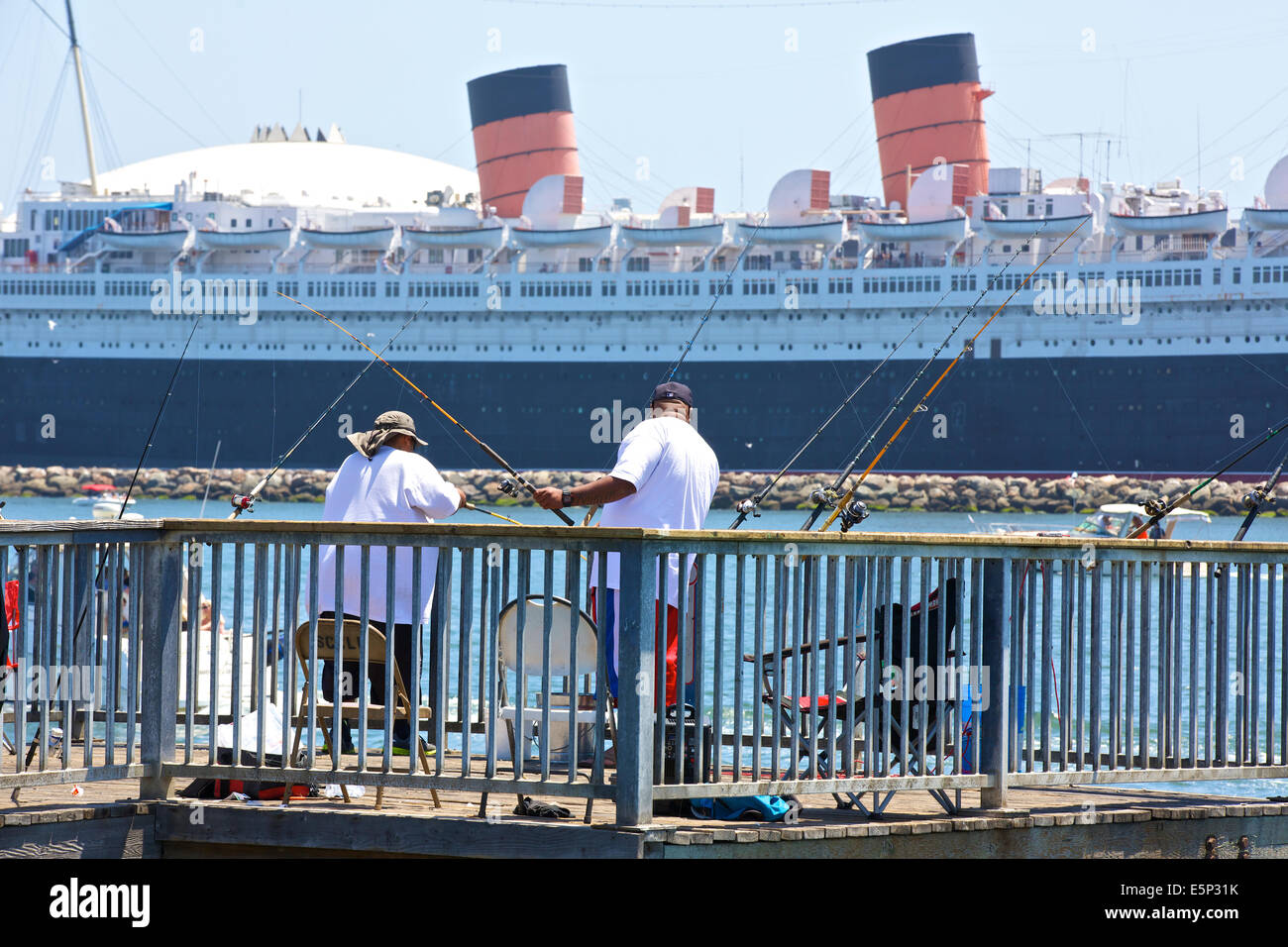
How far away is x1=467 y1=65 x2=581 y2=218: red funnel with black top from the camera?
64.1 m

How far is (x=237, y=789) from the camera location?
4840mm

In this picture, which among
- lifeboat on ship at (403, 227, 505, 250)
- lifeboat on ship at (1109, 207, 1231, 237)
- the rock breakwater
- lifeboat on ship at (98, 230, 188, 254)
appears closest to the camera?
the rock breakwater

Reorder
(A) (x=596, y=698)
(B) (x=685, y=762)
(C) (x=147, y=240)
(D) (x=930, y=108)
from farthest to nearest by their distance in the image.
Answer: (C) (x=147, y=240)
(D) (x=930, y=108)
(B) (x=685, y=762)
(A) (x=596, y=698)

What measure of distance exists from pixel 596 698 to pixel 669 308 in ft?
182

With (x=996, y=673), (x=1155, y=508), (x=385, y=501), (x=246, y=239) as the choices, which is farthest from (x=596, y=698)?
(x=246, y=239)

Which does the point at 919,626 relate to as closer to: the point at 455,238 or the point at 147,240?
the point at 455,238

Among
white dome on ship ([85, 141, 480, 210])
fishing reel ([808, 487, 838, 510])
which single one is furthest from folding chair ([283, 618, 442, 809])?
white dome on ship ([85, 141, 480, 210])

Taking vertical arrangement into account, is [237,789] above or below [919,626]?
below

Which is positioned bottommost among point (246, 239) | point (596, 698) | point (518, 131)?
point (596, 698)

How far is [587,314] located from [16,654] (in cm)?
5544

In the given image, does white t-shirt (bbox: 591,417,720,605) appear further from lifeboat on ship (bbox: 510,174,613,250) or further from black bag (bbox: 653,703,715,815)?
lifeboat on ship (bbox: 510,174,613,250)

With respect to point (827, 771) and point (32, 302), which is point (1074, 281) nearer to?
point (32, 302)

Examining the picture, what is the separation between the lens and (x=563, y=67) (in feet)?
210

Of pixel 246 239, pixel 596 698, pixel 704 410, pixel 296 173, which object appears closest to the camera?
pixel 596 698
